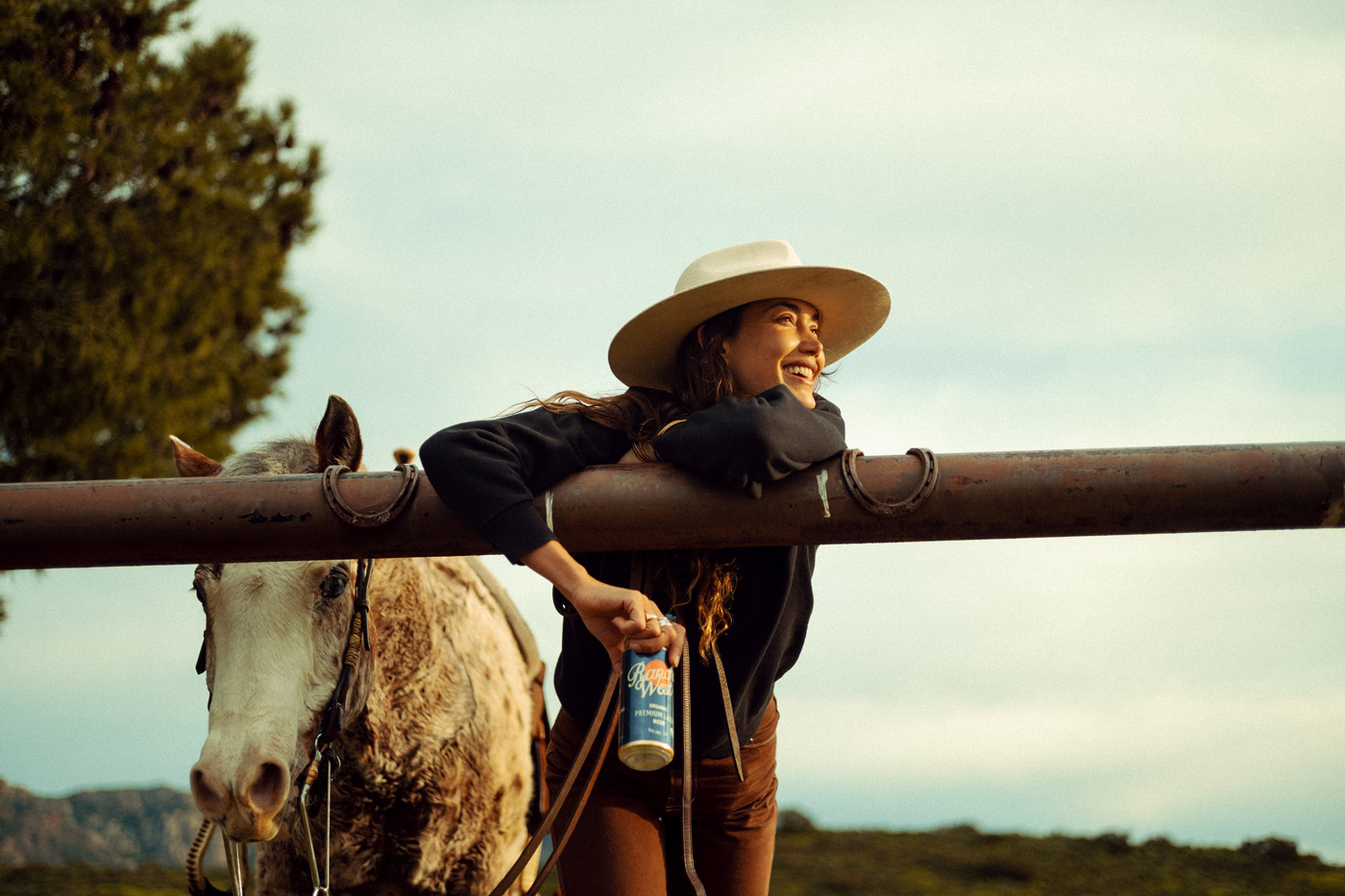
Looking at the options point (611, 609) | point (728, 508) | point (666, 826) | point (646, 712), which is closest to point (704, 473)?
point (728, 508)

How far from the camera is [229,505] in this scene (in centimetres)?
197

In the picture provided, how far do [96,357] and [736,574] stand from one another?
8.04 m

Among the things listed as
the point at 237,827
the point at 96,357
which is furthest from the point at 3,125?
the point at 237,827

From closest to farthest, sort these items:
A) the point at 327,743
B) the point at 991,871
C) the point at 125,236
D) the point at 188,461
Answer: the point at 327,743, the point at 188,461, the point at 991,871, the point at 125,236

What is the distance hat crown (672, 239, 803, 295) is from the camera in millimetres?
2375

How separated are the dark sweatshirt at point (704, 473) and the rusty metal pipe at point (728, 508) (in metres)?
0.06

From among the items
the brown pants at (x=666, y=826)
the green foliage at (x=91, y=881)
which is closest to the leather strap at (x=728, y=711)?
the brown pants at (x=666, y=826)

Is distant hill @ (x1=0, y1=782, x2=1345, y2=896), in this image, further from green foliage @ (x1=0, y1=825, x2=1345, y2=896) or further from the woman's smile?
the woman's smile

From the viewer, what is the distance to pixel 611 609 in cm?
182

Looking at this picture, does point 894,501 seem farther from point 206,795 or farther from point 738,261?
point 206,795

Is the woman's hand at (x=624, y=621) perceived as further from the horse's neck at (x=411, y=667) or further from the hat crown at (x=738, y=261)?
the horse's neck at (x=411, y=667)

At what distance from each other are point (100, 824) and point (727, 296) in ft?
43.2

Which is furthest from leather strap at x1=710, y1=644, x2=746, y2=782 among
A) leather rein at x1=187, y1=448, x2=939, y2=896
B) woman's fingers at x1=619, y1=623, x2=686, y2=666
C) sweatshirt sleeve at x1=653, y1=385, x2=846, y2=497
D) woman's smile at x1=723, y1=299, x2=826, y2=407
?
woman's smile at x1=723, y1=299, x2=826, y2=407

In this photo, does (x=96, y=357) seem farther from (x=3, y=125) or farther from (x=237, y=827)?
(x=237, y=827)
